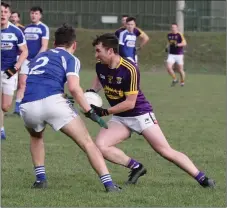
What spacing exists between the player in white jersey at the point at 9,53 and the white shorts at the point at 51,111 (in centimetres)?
420

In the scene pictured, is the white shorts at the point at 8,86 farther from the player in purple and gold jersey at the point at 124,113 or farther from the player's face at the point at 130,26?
the player's face at the point at 130,26

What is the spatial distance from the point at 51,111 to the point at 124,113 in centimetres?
111

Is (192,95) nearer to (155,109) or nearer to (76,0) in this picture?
(155,109)

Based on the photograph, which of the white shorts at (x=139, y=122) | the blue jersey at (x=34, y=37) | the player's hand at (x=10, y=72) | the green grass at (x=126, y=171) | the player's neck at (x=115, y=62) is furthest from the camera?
the blue jersey at (x=34, y=37)

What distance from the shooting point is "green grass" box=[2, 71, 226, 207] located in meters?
7.74

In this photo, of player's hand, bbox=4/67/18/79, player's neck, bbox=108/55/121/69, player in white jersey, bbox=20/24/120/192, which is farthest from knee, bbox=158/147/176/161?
player's hand, bbox=4/67/18/79

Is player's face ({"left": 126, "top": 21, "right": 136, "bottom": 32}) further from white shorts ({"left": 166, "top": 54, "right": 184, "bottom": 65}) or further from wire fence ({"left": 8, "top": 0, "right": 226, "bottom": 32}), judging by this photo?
wire fence ({"left": 8, "top": 0, "right": 226, "bottom": 32})

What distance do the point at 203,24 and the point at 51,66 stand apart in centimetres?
3639

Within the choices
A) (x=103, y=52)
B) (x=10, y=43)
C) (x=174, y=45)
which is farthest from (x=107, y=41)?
(x=174, y=45)

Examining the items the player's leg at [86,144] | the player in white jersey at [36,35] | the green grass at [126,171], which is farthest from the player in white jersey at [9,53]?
the player's leg at [86,144]

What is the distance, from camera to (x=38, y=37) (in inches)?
695

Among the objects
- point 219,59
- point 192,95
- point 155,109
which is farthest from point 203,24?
point 155,109

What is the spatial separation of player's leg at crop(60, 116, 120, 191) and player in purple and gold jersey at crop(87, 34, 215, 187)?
1.60 feet

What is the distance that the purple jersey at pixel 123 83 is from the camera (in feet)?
27.8
